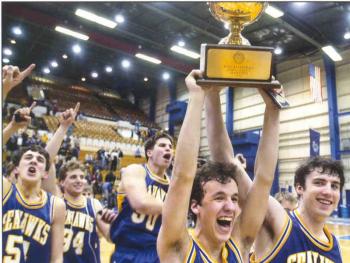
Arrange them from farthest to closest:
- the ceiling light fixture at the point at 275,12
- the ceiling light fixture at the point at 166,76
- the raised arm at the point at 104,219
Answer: the ceiling light fixture at the point at 166,76, the ceiling light fixture at the point at 275,12, the raised arm at the point at 104,219

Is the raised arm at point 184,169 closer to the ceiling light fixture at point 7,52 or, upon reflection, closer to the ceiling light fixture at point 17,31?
the ceiling light fixture at point 17,31

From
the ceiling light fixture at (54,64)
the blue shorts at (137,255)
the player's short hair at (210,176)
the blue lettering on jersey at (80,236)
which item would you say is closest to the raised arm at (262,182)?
the player's short hair at (210,176)

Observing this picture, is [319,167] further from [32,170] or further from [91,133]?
[91,133]

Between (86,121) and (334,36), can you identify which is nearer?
(334,36)

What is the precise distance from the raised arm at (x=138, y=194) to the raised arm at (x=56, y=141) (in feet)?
2.15

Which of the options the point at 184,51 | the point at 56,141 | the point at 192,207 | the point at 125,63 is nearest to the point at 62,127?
the point at 56,141

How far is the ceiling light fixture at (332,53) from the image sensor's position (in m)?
14.7

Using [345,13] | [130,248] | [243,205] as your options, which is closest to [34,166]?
[130,248]

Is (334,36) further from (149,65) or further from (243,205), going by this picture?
(243,205)

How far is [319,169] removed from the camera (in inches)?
94.8

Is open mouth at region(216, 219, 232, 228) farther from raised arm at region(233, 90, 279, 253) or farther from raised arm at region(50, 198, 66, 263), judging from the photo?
raised arm at region(50, 198, 66, 263)

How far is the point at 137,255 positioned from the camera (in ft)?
Answer: 10.0

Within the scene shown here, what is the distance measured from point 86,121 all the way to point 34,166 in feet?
56.2

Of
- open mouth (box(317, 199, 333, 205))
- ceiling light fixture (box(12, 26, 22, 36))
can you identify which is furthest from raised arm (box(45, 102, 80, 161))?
ceiling light fixture (box(12, 26, 22, 36))
